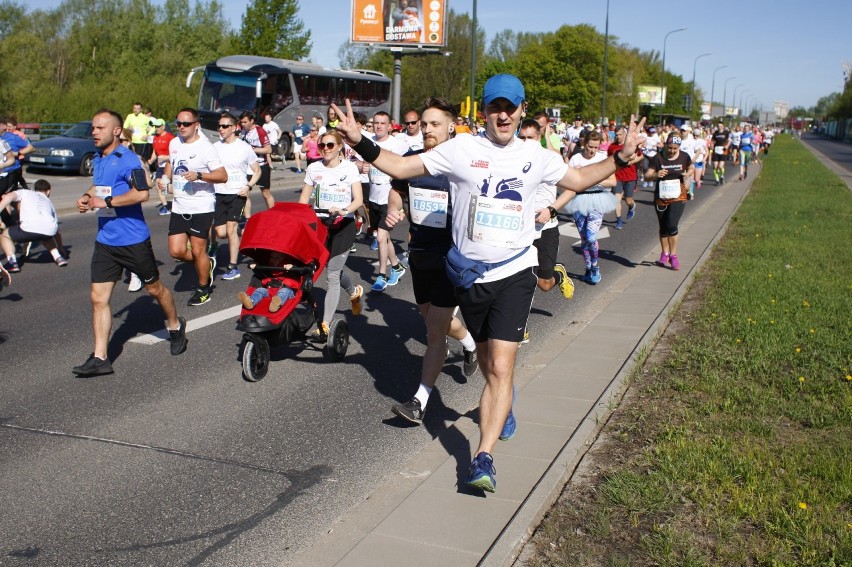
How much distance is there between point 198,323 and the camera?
9.00m

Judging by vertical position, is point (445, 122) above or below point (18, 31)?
below

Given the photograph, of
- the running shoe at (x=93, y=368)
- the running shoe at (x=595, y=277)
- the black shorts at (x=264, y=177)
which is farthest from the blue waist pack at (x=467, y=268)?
the black shorts at (x=264, y=177)

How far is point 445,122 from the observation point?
626 cm

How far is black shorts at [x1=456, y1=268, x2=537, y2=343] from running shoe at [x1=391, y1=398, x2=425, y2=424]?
113 cm

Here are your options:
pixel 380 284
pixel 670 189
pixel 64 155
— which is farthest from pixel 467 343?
pixel 64 155

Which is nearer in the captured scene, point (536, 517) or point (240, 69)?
point (536, 517)

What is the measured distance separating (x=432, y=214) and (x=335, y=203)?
2.79m

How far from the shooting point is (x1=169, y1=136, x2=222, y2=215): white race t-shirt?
9.60 metres

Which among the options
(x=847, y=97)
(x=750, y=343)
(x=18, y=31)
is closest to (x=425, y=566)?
(x=750, y=343)

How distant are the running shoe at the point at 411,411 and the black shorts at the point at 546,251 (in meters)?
3.44

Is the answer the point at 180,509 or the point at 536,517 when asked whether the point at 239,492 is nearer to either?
the point at 180,509

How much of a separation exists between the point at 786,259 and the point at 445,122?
833 centimetres

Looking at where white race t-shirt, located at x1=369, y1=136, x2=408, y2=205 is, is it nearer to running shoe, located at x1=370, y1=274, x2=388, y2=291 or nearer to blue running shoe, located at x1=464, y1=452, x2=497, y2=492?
running shoe, located at x1=370, y1=274, x2=388, y2=291

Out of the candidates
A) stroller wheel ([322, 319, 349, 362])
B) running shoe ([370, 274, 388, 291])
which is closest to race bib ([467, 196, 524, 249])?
stroller wheel ([322, 319, 349, 362])
